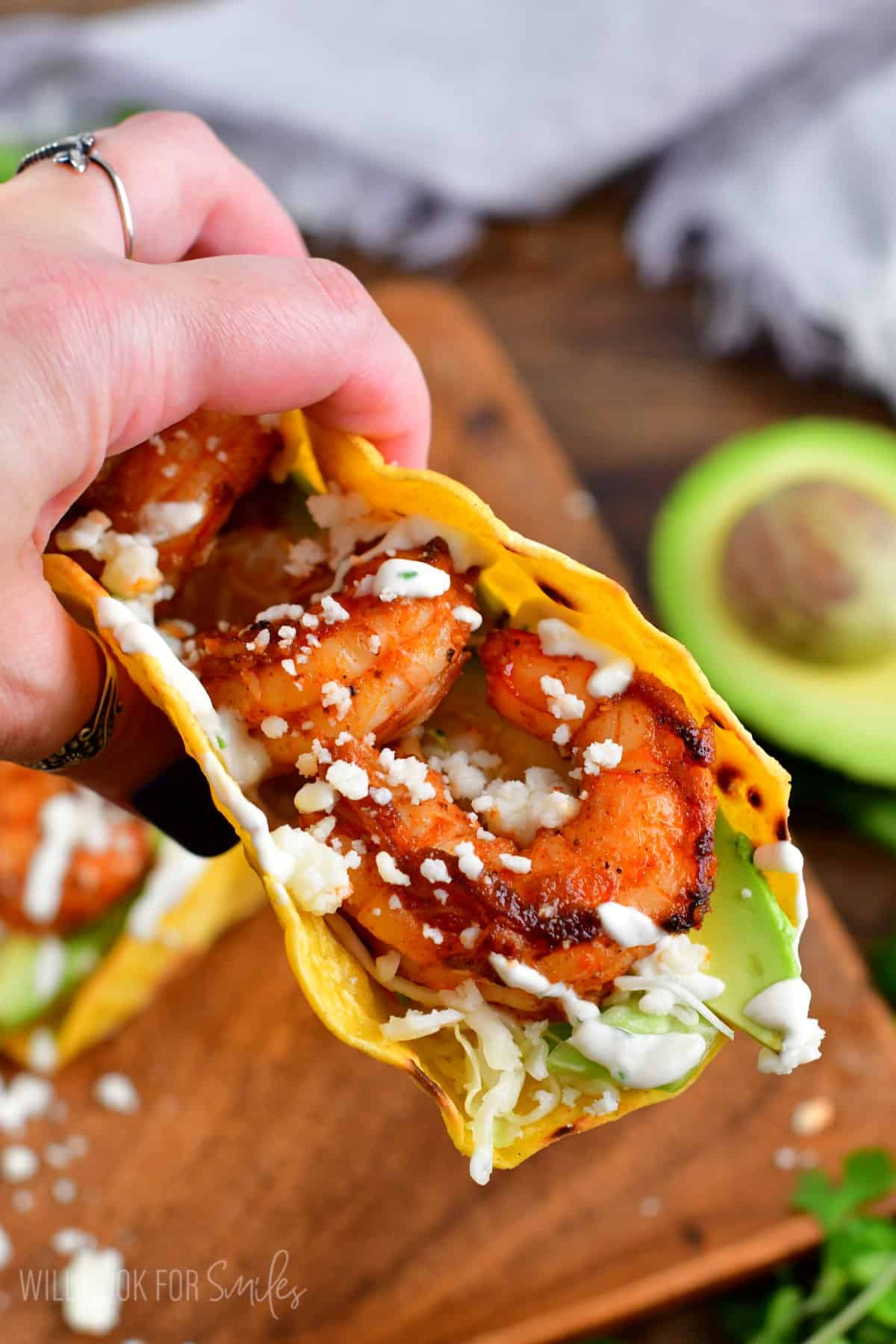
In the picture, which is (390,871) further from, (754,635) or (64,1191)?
(754,635)

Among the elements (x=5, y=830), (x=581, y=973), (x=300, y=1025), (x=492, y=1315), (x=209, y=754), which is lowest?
(x=492, y=1315)

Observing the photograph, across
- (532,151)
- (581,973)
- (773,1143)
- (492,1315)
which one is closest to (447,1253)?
(492,1315)

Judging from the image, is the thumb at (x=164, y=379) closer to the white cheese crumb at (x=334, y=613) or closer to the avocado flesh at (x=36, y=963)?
the white cheese crumb at (x=334, y=613)

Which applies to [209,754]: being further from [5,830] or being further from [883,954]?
[883,954]

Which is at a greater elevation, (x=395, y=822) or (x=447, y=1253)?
(x=395, y=822)

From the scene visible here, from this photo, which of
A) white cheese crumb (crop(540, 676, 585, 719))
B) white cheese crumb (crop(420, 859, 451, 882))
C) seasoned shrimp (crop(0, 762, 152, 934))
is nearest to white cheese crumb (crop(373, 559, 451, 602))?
white cheese crumb (crop(540, 676, 585, 719))

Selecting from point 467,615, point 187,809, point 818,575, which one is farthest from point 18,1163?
point 818,575

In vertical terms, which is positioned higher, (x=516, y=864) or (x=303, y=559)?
(x=303, y=559)

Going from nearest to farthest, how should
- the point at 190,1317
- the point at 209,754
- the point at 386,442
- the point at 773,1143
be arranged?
the point at 209,754
the point at 386,442
the point at 190,1317
the point at 773,1143
